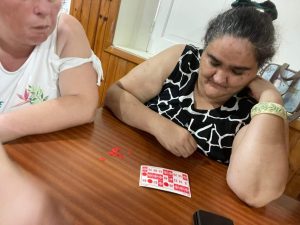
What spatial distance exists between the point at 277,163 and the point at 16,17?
3.01 ft

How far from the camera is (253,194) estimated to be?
2.93ft

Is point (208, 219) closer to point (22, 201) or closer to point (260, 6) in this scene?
point (22, 201)

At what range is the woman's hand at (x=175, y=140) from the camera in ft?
3.35

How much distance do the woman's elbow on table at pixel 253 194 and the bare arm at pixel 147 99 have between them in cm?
19

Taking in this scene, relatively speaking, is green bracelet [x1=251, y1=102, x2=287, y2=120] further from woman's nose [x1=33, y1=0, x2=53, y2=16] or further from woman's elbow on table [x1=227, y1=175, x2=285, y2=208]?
woman's nose [x1=33, y1=0, x2=53, y2=16]

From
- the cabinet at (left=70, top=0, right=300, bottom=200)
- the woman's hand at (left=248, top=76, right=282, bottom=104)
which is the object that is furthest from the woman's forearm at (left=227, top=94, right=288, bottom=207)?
the cabinet at (left=70, top=0, right=300, bottom=200)

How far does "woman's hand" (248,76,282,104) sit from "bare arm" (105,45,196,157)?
34 centimetres

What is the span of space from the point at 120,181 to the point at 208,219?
23cm

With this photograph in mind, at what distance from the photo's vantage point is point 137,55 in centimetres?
211

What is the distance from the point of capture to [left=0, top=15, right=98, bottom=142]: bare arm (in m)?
0.81

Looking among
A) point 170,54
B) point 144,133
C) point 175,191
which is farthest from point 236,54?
point 175,191

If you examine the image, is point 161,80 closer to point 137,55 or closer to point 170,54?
point 170,54

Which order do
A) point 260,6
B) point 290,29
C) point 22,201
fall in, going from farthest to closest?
point 290,29 < point 260,6 < point 22,201

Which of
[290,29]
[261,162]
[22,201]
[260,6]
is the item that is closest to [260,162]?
[261,162]
